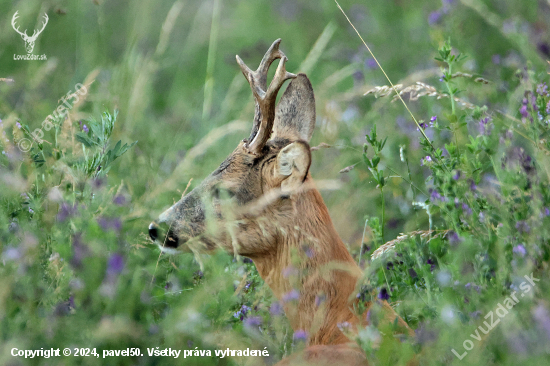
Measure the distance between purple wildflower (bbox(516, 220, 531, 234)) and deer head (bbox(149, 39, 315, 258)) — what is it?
3.74 ft

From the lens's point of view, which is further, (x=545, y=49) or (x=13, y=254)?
(x=545, y=49)

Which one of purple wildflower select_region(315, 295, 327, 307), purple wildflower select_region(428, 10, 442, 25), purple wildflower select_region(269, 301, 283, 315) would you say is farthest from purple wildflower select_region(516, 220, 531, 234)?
purple wildflower select_region(428, 10, 442, 25)

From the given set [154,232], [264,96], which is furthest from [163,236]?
[264,96]

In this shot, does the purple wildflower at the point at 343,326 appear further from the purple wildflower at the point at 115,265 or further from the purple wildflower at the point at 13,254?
the purple wildflower at the point at 13,254

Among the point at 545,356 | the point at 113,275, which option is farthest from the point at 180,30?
the point at 545,356

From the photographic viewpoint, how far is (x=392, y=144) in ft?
16.8

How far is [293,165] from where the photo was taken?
315cm

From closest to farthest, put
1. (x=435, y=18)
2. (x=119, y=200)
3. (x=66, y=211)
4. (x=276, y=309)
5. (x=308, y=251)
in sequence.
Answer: (x=66, y=211), (x=276, y=309), (x=119, y=200), (x=308, y=251), (x=435, y=18)

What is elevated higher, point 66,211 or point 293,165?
point 293,165

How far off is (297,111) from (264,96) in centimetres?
51

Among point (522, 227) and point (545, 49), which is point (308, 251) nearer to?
point (522, 227)

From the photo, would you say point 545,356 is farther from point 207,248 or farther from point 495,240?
point 207,248

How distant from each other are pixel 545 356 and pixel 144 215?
1.97 metres

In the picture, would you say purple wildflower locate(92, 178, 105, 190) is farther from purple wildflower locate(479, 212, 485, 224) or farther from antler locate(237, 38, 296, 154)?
purple wildflower locate(479, 212, 485, 224)
